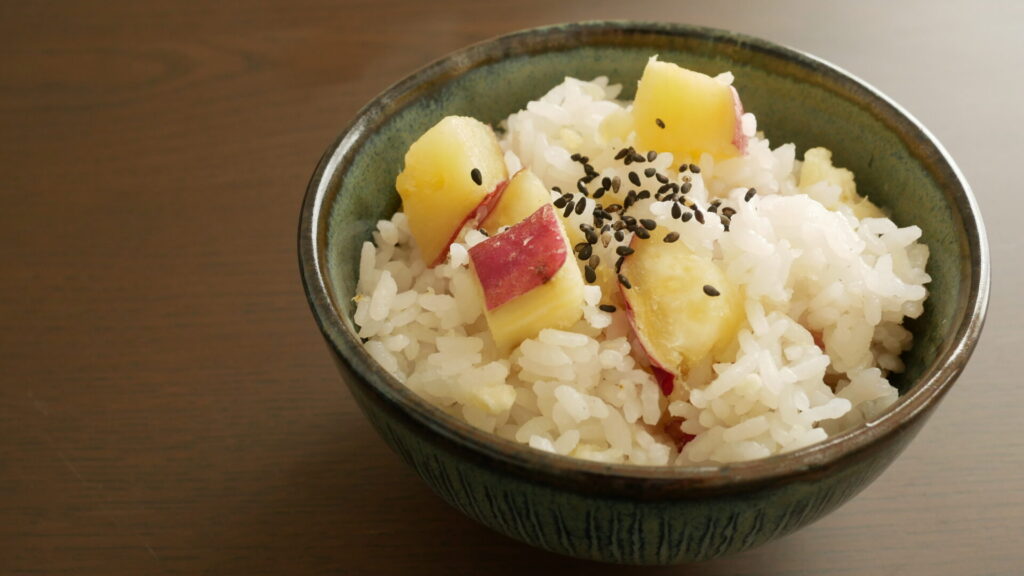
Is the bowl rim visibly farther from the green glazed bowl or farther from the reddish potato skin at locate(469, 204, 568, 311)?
the reddish potato skin at locate(469, 204, 568, 311)

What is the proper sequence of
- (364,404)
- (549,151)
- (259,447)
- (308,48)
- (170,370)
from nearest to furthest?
(364,404) < (549,151) < (259,447) < (170,370) < (308,48)

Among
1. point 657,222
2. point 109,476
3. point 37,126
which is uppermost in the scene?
point 657,222

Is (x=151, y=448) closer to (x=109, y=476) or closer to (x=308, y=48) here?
(x=109, y=476)

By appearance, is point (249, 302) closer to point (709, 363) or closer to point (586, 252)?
point (586, 252)

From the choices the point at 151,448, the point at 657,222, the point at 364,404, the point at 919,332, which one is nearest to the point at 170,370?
the point at 151,448

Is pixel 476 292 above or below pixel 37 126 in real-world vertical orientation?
above

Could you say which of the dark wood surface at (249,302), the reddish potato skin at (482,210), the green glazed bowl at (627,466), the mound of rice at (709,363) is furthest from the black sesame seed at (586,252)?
the dark wood surface at (249,302)

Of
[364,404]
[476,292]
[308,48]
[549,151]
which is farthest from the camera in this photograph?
[308,48]
